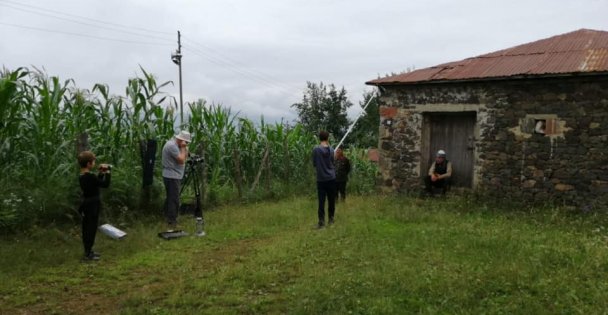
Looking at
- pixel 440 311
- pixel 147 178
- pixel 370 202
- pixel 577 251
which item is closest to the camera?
pixel 440 311

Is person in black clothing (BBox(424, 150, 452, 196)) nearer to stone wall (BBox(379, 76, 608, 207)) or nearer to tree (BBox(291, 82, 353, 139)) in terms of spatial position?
stone wall (BBox(379, 76, 608, 207))

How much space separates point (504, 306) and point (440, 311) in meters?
0.58

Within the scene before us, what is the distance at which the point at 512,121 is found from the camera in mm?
10211

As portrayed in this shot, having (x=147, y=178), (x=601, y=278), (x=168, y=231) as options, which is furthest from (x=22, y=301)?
(x=601, y=278)

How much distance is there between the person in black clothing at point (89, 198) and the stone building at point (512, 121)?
7.18m

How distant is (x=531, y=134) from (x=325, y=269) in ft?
20.3

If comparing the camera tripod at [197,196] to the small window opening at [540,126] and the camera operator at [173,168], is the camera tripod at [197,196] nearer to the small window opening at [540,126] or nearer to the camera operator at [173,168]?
Answer: the camera operator at [173,168]

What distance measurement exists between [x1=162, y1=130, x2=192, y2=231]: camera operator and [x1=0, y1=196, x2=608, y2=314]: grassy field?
0.37 m

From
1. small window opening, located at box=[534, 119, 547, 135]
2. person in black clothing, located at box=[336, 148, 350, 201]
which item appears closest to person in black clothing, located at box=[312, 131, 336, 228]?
person in black clothing, located at box=[336, 148, 350, 201]

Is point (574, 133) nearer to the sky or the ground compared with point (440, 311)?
nearer to the sky

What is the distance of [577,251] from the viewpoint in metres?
6.20

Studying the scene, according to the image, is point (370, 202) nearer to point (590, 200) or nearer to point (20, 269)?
point (590, 200)

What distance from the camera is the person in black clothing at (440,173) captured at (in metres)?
11.0

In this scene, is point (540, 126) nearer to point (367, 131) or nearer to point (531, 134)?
point (531, 134)
